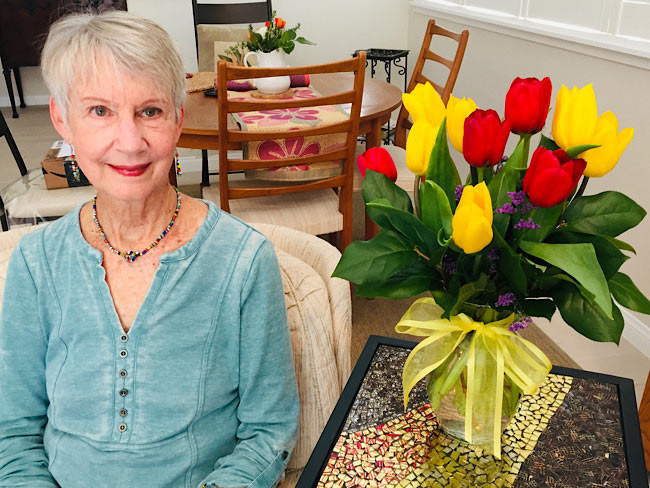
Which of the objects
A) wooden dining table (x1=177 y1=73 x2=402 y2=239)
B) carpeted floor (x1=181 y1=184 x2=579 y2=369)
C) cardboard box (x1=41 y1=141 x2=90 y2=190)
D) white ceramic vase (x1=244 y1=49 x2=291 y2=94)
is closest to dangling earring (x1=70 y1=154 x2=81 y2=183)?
cardboard box (x1=41 y1=141 x2=90 y2=190)

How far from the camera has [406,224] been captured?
805 mm

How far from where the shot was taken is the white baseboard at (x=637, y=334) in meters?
2.43

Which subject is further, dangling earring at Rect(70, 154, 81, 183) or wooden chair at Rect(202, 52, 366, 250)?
dangling earring at Rect(70, 154, 81, 183)

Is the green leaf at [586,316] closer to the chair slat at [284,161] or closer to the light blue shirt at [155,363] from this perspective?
the light blue shirt at [155,363]

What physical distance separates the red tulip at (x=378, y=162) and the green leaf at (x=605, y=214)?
230mm

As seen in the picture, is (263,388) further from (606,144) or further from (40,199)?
(40,199)

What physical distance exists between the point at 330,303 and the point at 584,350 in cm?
164

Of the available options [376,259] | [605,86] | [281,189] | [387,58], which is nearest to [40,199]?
[281,189]

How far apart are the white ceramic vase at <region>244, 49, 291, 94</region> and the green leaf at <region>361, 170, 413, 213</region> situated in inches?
71.8

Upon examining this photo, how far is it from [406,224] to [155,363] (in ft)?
1.64

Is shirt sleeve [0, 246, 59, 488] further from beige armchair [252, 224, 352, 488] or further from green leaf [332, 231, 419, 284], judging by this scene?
green leaf [332, 231, 419, 284]

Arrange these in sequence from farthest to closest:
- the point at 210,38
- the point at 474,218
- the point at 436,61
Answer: the point at 210,38 → the point at 436,61 → the point at 474,218

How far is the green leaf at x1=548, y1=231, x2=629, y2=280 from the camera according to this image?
30.4 inches

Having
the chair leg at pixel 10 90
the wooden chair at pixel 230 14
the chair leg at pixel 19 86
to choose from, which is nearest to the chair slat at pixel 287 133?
the wooden chair at pixel 230 14
